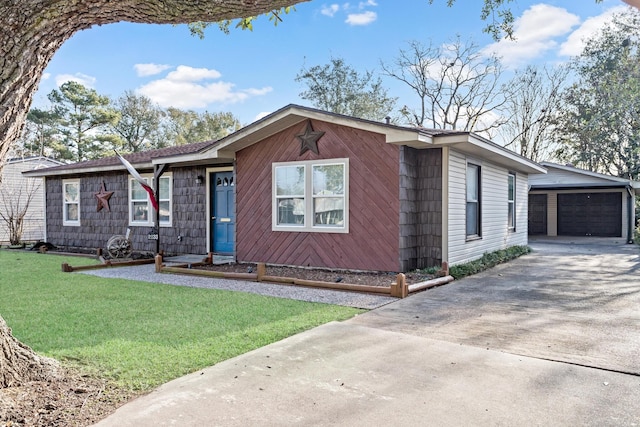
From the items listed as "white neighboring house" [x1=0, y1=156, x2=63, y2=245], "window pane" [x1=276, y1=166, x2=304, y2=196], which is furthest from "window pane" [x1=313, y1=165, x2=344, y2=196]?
"white neighboring house" [x1=0, y1=156, x2=63, y2=245]

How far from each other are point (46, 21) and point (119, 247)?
9.41m

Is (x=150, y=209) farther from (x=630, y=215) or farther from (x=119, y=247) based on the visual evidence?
(x=630, y=215)

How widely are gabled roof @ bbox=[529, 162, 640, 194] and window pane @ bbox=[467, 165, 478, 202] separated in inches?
391

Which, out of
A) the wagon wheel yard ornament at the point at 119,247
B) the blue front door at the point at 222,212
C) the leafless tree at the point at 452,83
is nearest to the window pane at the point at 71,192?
the wagon wheel yard ornament at the point at 119,247

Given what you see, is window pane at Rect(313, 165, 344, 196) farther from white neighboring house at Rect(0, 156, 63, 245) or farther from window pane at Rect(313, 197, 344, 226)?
white neighboring house at Rect(0, 156, 63, 245)

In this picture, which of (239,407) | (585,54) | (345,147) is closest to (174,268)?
(345,147)

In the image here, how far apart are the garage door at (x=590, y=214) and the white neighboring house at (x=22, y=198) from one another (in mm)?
22623

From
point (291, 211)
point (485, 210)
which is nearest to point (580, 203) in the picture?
point (485, 210)

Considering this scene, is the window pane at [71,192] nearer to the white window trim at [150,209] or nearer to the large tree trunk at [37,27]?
the white window trim at [150,209]

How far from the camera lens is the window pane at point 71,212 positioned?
47.6 feet

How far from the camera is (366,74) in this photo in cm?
2886

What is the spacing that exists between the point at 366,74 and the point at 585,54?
41.6 ft

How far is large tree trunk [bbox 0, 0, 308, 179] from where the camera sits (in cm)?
241

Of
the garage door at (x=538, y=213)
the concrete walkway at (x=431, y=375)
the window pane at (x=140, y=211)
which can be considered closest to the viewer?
the concrete walkway at (x=431, y=375)
